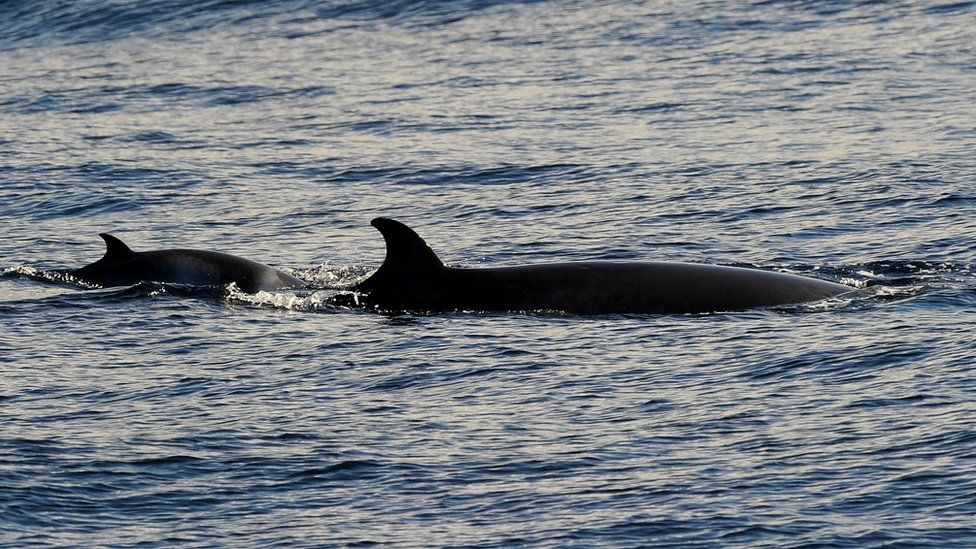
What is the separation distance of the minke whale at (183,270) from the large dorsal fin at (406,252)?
209cm

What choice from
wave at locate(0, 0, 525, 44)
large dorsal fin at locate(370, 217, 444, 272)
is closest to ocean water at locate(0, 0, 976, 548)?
large dorsal fin at locate(370, 217, 444, 272)

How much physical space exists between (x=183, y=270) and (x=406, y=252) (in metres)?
3.17

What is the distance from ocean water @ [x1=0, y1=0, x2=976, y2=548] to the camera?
11.3 m

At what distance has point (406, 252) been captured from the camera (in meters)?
16.8

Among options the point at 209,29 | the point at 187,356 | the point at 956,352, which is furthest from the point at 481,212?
Result: the point at 209,29

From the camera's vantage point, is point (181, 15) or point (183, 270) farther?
point (181, 15)

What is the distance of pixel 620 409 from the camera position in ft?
43.2

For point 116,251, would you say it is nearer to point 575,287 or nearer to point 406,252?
point 406,252

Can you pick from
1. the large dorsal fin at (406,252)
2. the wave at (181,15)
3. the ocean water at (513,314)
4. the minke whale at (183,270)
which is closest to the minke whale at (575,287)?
the large dorsal fin at (406,252)

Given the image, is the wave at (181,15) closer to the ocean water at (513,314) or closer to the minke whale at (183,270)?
the ocean water at (513,314)

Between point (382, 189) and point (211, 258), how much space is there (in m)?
7.05

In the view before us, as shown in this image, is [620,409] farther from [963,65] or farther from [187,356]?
[963,65]

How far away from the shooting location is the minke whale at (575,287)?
16438 millimetres

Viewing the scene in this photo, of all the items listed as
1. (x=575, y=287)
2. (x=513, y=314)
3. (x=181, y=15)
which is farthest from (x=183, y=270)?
(x=181, y=15)
